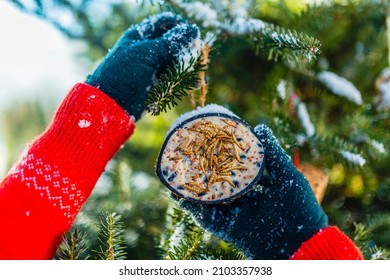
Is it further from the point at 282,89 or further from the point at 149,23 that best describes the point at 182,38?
the point at 282,89

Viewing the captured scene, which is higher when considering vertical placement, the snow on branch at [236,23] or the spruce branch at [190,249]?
the snow on branch at [236,23]

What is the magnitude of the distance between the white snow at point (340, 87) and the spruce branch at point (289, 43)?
0.17m

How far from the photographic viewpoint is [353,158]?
25.4 inches

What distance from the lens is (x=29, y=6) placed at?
2.21ft

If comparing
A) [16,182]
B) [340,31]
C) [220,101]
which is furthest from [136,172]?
[340,31]

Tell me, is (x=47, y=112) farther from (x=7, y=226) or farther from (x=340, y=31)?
(x=340, y=31)

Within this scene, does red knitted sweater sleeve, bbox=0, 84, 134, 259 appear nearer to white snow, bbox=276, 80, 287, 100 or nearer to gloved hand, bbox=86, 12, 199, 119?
gloved hand, bbox=86, 12, 199, 119

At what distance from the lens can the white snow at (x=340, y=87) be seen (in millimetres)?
725

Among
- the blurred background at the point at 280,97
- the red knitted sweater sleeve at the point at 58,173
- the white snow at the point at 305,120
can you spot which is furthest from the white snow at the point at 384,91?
the red knitted sweater sleeve at the point at 58,173

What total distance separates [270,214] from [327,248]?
0.26 feet

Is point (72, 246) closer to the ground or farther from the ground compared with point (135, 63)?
closer to the ground

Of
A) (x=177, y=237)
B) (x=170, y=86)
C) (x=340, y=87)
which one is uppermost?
(x=170, y=86)

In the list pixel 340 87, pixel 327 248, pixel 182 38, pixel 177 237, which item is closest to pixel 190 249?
pixel 177 237

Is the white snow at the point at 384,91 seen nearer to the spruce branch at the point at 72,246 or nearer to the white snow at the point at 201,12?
the white snow at the point at 201,12
